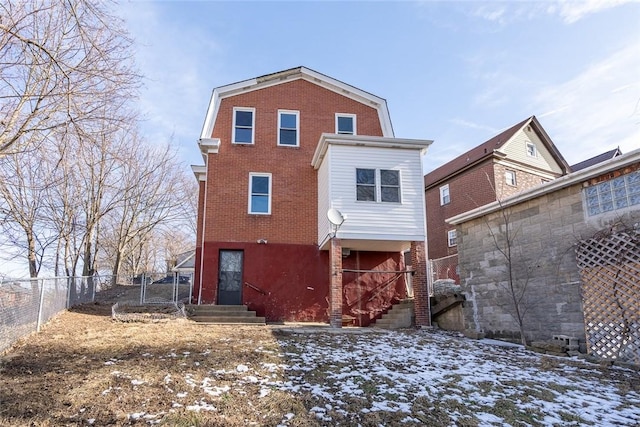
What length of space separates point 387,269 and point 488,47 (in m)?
7.15

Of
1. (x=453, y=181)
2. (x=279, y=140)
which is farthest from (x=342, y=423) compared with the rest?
(x=453, y=181)

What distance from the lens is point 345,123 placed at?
14508mm

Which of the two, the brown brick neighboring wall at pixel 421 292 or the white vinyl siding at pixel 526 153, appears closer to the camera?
Answer: the brown brick neighboring wall at pixel 421 292

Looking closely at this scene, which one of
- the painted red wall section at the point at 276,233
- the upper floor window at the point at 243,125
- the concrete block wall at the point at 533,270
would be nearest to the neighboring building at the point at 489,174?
the painted red wall section at the point at 276,233

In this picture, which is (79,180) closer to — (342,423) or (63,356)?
(63,356)

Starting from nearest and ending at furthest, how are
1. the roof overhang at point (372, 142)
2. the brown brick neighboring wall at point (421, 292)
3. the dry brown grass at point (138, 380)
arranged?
the dry brown grass at point (138, 380), the brown brick neighboring wall at point (421, 292), the roof overhang at point (372, 142)

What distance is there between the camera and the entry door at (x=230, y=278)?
1256cm

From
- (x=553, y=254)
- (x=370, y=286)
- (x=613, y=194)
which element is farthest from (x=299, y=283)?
(x=613, y=194)

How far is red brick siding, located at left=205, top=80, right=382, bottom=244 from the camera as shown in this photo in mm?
12945

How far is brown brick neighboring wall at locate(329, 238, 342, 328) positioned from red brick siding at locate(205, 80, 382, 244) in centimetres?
202

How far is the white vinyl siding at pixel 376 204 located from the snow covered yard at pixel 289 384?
4.14 metres

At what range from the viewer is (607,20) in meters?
6.39

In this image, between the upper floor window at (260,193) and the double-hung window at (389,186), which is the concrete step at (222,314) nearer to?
the upper floor window at (260,193)

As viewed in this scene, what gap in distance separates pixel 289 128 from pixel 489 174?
10204 millimetres
